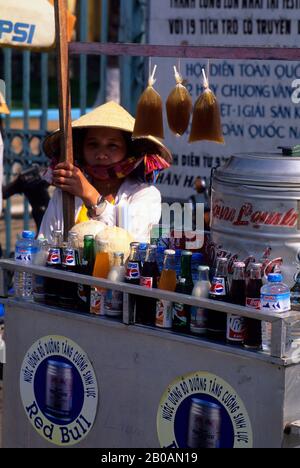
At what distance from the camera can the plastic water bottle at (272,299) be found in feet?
8.90

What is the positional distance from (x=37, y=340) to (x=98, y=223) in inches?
20.4

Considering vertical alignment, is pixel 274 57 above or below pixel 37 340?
above

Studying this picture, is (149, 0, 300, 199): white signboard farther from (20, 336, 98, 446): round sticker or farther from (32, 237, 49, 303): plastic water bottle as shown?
(20, 336, 98, 446): round sticker

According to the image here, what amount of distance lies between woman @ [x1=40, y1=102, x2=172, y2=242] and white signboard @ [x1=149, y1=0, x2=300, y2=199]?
149 cm

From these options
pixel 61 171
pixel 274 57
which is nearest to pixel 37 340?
pixel 61 171

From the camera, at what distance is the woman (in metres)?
4.11

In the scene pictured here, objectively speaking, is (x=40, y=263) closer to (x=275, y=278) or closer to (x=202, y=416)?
(x=202, y=416)

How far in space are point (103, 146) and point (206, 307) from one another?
5.20 feet

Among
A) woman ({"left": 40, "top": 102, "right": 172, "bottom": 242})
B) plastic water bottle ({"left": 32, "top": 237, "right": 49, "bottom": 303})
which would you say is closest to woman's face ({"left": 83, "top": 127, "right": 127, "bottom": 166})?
woman ({"left": 40, "top": 102, "right": 172, "bottom": 242})

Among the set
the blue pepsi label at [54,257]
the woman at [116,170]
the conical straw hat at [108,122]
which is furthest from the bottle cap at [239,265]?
the conical straw hat at [108,122]

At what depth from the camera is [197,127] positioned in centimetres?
357

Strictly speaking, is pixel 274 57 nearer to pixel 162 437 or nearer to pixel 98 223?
pixel 98 223

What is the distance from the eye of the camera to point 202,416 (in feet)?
9.55

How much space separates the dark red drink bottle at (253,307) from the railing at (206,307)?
4 cm
